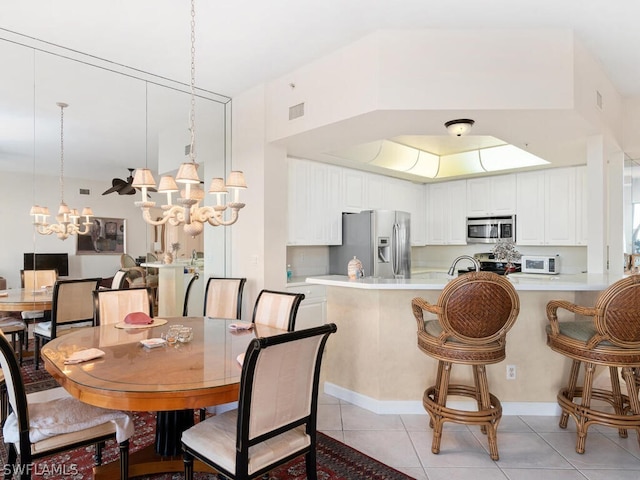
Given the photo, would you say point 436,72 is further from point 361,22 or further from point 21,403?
point 21,403

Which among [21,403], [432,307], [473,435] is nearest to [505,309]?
[432,307]

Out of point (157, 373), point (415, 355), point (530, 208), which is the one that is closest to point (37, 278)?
point (157, 373)

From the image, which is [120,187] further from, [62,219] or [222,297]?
[222,297]

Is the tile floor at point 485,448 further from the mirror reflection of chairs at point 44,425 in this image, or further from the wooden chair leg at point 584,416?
the mirror reflection of chairs at point 44,425

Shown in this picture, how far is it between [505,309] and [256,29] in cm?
259

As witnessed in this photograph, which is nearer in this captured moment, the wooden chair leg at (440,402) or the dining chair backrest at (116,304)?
the wooden chair leg at (440,402)

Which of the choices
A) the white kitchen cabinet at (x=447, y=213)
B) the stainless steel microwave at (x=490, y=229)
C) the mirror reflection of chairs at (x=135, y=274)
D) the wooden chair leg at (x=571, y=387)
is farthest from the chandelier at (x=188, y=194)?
the white kitchen cabinet at (x=447, y=213)

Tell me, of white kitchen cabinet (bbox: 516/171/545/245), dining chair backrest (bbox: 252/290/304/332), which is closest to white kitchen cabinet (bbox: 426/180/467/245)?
white kitchen cabinet (bbox: 516/171/545/245)

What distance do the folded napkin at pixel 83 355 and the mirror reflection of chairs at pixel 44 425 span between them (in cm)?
21

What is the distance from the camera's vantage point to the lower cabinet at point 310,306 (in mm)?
4320

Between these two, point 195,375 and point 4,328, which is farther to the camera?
point 4,328

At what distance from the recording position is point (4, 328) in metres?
3.28

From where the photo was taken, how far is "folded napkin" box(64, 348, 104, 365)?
1.83 metres

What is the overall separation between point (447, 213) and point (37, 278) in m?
5.43
